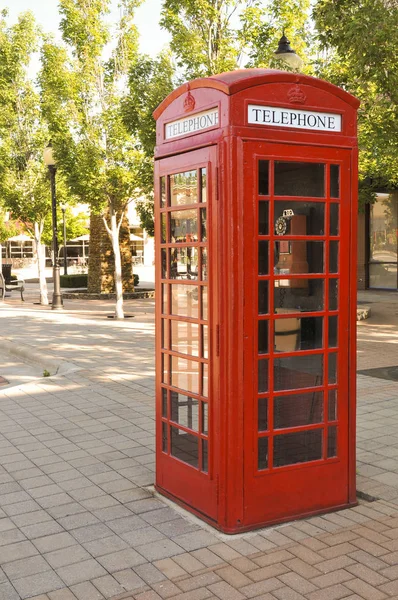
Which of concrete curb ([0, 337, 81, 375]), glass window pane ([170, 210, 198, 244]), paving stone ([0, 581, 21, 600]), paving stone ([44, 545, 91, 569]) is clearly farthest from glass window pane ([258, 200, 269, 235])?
concrete curb ([0, 337, 81, 375])

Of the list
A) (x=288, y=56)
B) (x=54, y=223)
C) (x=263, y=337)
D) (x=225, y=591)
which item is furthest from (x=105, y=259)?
(x=225, y=591)

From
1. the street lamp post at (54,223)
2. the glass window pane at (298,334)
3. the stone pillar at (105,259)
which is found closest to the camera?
the glass window pane at (298,334)

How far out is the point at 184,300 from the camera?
4285mm

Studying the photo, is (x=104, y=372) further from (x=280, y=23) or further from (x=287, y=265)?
(x=280, y=23)

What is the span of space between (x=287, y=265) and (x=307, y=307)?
13.3 inches

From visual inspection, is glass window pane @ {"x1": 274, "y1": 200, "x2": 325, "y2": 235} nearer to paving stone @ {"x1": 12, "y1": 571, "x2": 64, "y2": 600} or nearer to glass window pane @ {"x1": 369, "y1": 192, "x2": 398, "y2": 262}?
paving stone @ {"x1": 12, "y1": 571, "x2": 64, "y2": 600}

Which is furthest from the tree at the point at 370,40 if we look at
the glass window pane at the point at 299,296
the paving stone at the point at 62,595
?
the paving stone at the point at 62,595

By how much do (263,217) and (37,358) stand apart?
25.3 feet

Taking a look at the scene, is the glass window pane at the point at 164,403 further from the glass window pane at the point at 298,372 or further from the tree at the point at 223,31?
the tree at the point at 223,31

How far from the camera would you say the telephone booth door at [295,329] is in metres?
3.95

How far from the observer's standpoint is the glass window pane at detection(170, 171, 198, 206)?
4105 millimetres

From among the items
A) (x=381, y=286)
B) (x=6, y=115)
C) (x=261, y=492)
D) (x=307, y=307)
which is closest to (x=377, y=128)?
(x=307, y=307)

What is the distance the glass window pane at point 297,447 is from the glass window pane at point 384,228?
21.4 metres

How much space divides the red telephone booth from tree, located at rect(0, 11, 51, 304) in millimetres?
17180
